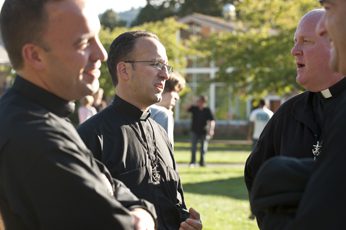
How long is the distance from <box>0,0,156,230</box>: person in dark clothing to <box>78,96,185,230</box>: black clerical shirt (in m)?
1.41

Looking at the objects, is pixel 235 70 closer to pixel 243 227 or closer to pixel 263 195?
pixel 243 227

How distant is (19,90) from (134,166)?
5.62 ft

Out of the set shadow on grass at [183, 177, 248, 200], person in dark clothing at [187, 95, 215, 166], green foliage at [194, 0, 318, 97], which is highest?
green foliage at [194, 0, 318, 97]

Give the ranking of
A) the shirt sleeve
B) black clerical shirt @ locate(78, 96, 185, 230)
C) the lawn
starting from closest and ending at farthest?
1. the shirt sleeve
2. black clerical shirt @ locate(78, 96, 185, 230)
3. the lawn

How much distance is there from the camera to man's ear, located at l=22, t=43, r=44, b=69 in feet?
8.56

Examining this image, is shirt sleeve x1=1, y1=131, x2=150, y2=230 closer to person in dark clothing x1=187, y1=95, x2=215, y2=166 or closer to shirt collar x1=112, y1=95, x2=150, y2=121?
shirt collar x1=112, y1=95, x2=150, y2=121

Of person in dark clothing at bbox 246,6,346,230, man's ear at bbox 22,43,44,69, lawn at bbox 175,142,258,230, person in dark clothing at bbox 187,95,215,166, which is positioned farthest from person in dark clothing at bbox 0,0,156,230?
person in dark clothing at bbox 187,95,215,166

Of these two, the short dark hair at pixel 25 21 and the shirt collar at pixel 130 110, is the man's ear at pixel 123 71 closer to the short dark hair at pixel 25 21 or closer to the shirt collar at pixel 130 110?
the shirt collar at pixel 130 110

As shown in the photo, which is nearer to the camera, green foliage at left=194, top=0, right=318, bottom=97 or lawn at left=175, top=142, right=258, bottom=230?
lawn at left=175, top=142, right=258, bottom=230

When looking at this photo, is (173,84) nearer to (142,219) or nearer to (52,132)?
(142,219)

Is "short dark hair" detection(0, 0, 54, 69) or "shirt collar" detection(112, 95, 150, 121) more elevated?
"short dark hair" detection(0, 0, 54, 69)

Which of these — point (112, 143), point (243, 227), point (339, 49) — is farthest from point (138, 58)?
point (243, 227)

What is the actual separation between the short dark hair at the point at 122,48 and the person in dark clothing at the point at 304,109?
1115mm

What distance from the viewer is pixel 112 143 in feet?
14.2
